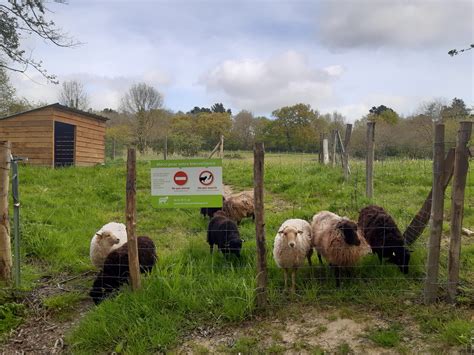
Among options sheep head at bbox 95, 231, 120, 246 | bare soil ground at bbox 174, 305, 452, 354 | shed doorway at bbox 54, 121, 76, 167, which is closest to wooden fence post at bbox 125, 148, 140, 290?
bare soil ground at bbox 174, 305, 452, 354

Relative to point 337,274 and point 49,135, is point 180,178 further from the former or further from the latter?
point 49,135

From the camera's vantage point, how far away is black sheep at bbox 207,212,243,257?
6699 mm

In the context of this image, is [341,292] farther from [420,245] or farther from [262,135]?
[262,135]

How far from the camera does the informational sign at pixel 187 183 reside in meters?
5.42

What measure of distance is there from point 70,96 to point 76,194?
41.9 meters

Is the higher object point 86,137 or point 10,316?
point 86,137

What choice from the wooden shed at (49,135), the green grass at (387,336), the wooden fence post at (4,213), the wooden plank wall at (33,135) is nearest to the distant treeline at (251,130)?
the wooden shed at (49,135)

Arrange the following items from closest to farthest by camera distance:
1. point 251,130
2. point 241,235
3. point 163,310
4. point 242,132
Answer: point 163,310 → point 241,235 → point 242,132 → point 251,130

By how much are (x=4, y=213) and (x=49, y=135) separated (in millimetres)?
14148

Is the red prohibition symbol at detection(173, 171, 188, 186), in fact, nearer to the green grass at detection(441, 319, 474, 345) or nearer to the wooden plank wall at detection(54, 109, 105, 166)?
the green grass at detection(441, 319, 474, 345)

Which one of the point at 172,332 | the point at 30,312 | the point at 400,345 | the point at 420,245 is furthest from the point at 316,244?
the point at 30,312

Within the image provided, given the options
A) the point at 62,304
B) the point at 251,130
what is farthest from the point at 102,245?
the point at 251,130

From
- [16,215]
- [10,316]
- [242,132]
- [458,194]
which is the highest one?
[242,132]

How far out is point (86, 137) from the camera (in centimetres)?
2038
